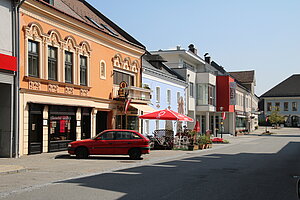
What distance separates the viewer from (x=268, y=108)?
10875 centimetres

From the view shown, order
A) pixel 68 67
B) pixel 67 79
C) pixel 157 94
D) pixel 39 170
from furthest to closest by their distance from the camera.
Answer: pixel 157 94 < pixel 68 67 < pixel 67 79 < pixel 39 170

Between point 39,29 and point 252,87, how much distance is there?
69.8m

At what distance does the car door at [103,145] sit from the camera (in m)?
20.1

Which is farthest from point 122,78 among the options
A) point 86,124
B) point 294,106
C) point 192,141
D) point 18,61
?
point 294,106

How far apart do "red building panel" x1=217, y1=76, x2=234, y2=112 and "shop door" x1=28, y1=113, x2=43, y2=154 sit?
3771 centimetres

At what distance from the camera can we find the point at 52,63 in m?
22.5

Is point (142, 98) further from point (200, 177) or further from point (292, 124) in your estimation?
point (292, 124)

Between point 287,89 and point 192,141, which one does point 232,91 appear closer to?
point 192,141

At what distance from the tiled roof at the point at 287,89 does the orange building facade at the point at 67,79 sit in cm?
8300

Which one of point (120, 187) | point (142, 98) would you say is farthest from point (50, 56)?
point (120, 187)

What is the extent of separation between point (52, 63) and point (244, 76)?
6795 cm

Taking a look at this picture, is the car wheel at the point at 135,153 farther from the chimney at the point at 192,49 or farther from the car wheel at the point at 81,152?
the chimney at the point at 192,49

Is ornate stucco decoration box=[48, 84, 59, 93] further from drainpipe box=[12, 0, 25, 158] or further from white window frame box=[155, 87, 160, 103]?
white window frame box=[155, 87, 160, 103]

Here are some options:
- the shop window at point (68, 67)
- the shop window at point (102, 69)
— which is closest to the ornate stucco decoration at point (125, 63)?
the shop window at point (102, 69)
